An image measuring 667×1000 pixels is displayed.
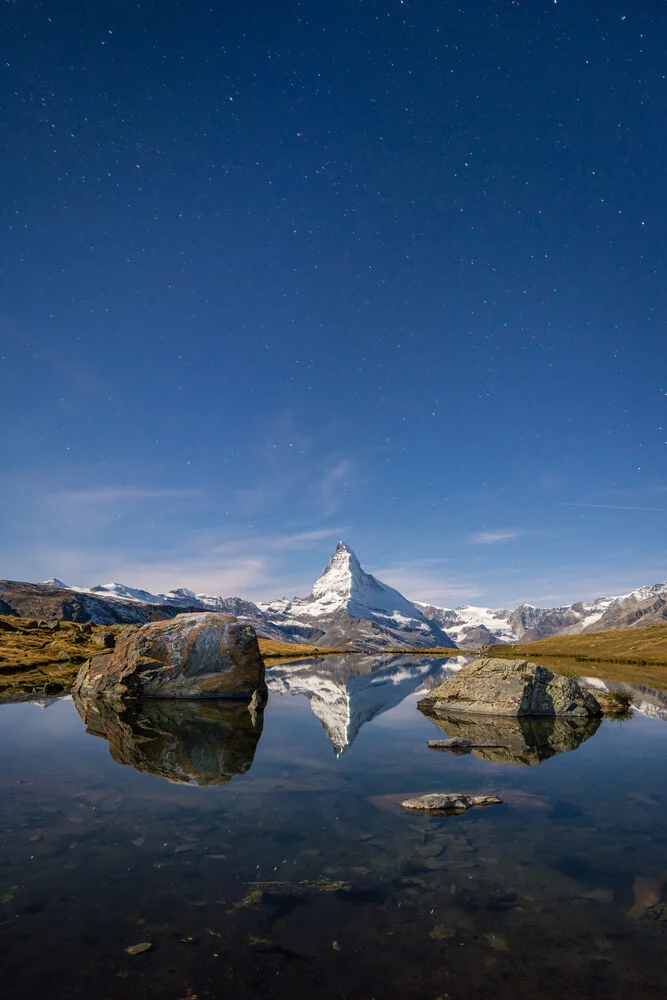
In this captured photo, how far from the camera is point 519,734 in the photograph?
2758 centimetres

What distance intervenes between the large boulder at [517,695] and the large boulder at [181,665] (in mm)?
15720

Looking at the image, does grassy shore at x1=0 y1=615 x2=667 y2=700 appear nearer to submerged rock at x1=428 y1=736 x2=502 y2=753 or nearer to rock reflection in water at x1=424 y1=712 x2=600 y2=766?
submerged rock at x1=428 y1=736 x2=502 y2=753

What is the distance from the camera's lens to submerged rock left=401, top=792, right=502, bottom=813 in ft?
49.1

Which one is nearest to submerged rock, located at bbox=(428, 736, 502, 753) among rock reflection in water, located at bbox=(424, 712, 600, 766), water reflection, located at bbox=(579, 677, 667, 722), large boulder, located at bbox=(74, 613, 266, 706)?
rock reflection in water, located at bbox=(424, 712, 600, 766)

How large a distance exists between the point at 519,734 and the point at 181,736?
18.0 m

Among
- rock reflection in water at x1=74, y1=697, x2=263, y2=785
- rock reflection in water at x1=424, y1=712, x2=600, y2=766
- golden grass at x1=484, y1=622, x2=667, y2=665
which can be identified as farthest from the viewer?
golden grass at x1=484, y1=622, x2=667, y2=665

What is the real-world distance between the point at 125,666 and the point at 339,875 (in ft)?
118

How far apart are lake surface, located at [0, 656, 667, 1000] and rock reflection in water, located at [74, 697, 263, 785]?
228mm

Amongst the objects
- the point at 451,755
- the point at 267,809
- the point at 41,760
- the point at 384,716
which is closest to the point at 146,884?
the point at 267,809

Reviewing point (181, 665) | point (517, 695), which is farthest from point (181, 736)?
point (517, 695)

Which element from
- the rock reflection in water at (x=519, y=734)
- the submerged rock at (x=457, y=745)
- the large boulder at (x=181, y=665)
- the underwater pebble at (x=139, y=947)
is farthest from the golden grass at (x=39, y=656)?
the underwater pebble at (x=139, y=947)

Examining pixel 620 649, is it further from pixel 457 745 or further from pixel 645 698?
pixel 457 745

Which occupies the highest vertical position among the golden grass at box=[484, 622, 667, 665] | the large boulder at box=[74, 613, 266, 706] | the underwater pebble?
the large boulder at box=[74, 613, 266, 706]

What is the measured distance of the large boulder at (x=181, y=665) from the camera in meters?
41.2
